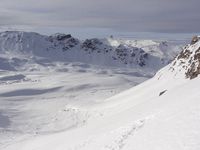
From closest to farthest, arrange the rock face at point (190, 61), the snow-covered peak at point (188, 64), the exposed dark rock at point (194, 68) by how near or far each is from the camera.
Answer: the exposed dark rock at point (194, 68) → the rock face at point (190, 61) → the snow-covered peak at point (188, 64)

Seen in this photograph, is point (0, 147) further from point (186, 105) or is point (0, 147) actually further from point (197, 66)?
point (197, 66)

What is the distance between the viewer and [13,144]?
34688 millimetres

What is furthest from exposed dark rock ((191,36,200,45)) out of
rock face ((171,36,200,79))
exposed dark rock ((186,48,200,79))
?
exposed dark rock ((186,48,200,79))

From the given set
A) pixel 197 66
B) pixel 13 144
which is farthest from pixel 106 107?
pixel 13 144

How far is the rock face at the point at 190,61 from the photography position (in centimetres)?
4354

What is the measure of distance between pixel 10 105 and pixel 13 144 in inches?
1590

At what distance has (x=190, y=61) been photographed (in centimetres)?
4788

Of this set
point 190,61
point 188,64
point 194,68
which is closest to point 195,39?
point 190,61

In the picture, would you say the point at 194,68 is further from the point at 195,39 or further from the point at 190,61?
the point at 195,39

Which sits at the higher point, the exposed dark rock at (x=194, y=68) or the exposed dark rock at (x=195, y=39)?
the exposed dark rock at (x=195, y=39)

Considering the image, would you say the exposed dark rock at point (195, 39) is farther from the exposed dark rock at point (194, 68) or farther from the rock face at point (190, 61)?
the exposed dark rock at point (194, 68)

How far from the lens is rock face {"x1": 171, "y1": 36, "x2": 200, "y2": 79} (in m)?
43.5

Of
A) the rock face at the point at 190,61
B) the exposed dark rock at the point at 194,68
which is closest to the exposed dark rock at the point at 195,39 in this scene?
the rock face at the point at 190,61

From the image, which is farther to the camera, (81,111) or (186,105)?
(81,111)
